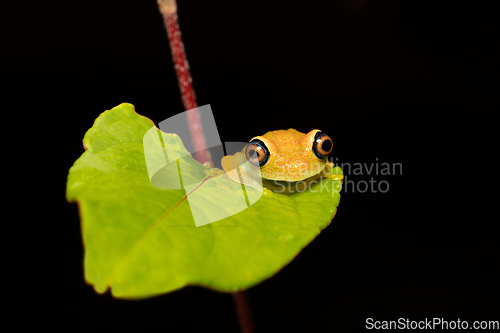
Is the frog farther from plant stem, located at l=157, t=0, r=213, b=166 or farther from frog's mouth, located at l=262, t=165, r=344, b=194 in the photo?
plant stem, located at l=157, t=0, r=213, b=166

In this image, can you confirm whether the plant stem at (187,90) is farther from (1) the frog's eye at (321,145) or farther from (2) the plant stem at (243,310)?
(1) the frog's eye at (321,145)

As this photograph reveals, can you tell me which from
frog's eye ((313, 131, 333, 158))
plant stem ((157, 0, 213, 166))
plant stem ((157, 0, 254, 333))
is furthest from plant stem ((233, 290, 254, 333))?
frog's eye ((313, 131, 333, 158))

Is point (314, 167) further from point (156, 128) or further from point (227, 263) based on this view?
point (227, 263)

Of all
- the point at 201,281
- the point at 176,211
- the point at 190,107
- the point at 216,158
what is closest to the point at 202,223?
the point at 176,211

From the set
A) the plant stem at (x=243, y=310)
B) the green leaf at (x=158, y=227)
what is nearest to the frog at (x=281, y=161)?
the green leaf at (x=158, y=227)

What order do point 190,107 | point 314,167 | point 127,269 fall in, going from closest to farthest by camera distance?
point 127,269 → point 190,107 → point 314,167

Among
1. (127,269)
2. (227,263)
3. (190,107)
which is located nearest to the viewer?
(127,269)
